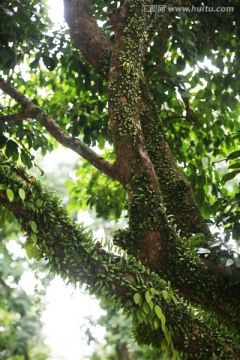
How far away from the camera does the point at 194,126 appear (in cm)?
379

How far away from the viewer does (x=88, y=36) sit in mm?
2889

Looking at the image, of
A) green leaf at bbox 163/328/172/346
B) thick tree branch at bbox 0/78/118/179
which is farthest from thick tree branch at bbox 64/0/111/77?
green leaf at bbox 163/328/172/346

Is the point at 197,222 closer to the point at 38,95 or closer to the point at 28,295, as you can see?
the point at 38,95

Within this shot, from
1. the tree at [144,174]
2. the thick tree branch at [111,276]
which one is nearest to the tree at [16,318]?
the tree at [144,174]

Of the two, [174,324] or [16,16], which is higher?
[16,16]

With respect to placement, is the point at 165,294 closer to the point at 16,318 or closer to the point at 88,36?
the point at 88,36

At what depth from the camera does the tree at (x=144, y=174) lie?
170 cm

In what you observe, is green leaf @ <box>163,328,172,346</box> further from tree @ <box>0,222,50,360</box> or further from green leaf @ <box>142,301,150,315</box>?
tree @ <box>0,222,50,360</box>

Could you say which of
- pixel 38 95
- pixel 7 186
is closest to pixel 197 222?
pixel 7 186

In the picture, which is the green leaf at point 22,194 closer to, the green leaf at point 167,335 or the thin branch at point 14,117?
the green leaf at point 167,335

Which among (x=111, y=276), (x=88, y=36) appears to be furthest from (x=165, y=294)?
(x=88, y=36)

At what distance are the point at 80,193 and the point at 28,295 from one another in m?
5.15

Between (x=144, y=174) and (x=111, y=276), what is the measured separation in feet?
1.86

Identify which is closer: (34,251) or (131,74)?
(34,251)
